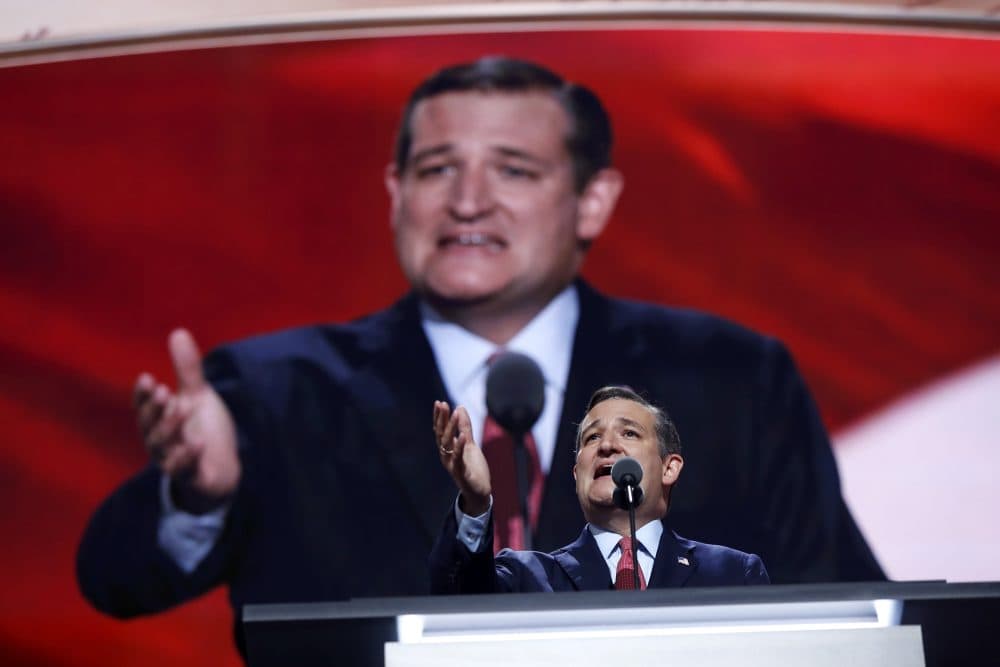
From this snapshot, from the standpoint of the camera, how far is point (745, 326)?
3.82m

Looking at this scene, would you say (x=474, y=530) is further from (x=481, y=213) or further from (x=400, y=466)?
(x=481, y=213)

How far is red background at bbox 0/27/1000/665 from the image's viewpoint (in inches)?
148

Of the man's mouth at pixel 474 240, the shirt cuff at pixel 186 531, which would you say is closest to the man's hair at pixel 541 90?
the man's mouth at pixel 474 240

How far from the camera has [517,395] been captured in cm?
308

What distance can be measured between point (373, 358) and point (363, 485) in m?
0.41

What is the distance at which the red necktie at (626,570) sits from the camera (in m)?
2.04

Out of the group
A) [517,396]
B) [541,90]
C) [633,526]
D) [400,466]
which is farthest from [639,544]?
[541,90]

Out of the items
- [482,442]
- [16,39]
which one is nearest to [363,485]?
[482,442]

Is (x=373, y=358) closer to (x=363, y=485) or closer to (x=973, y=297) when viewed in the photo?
(x=363, y=485)

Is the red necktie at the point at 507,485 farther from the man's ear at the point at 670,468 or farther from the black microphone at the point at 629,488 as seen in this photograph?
the black microphone at the point at 629,488

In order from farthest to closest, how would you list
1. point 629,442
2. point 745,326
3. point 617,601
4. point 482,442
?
point 745,326
point 482,442
point 629,442
point 617,601

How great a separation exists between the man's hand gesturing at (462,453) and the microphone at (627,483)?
0.66ft

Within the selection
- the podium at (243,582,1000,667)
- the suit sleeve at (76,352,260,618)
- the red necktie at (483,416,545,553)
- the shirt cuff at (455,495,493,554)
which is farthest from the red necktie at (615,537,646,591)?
the suit sleeve at (76,352,260,618)

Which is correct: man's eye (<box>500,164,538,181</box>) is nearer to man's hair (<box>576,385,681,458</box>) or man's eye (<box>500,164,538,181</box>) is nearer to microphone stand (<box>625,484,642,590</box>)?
man's hair (<box>576,385,681,458</box>)
